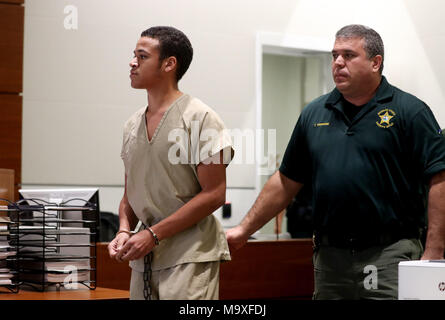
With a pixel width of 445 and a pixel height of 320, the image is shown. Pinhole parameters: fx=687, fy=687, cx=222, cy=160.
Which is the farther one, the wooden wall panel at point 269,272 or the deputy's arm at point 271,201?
the wooden wall panel at point 269,272

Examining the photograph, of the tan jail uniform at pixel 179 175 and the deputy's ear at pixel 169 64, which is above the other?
the deputy's ear at pixel 169 64

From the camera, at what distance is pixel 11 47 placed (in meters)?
4.20

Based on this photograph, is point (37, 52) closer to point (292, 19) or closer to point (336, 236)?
point (292, 19)

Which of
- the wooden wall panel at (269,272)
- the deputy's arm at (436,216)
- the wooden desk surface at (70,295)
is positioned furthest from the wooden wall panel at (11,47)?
the deputy's arm at (436,216)

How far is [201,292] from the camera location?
1.76 meters

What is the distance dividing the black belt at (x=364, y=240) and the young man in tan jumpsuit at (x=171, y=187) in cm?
60

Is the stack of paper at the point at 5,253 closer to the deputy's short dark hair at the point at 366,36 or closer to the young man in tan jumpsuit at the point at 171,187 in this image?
the young man in tan jumpsuit at the point at 171,187

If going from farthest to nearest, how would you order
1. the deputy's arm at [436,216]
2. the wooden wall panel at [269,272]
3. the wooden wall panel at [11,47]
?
the wooden wall panel at [11,47] < the wooden wall panel at [269,272] < the deputy's arm at [436,216]

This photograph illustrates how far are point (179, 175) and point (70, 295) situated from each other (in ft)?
2.02

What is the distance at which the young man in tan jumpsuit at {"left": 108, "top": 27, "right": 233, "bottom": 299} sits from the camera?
1749mm

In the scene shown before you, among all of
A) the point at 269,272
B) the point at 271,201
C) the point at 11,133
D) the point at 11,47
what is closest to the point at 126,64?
the point at 11,47

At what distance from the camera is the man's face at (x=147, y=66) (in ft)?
6.07

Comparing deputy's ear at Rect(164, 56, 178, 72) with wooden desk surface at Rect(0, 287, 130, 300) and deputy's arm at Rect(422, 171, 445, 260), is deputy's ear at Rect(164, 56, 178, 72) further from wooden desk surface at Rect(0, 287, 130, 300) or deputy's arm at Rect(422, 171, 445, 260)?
deputy's arm at Rect(422, 171, 445, 260)
